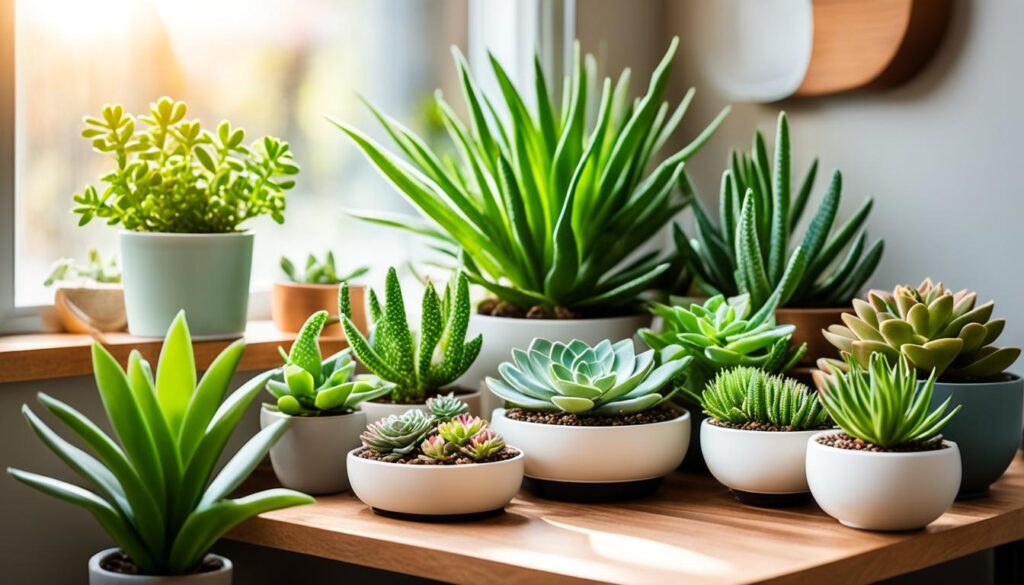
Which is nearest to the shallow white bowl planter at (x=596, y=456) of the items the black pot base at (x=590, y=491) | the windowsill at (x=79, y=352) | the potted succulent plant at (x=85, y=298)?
the black pot base at (x=590, y=491)

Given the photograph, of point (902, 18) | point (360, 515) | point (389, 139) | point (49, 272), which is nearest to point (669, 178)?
point (902, 18)

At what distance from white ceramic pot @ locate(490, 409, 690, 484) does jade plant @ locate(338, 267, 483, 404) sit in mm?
124

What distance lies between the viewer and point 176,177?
1.33 m

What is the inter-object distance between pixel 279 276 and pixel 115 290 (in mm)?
266

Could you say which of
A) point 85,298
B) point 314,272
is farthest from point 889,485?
point 85,298

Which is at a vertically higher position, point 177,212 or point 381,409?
point 177,212

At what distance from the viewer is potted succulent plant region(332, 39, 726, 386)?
4.68 ft

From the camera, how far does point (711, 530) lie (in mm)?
1118

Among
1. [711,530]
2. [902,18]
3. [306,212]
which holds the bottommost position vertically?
[711,530]

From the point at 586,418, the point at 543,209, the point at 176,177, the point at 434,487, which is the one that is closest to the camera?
the point at 434,487

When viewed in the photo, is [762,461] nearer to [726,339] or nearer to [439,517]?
[726,339]

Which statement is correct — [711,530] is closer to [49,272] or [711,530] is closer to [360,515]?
[360,515]

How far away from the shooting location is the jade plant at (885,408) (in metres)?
1.07

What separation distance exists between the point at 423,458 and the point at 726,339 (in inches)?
14.3
